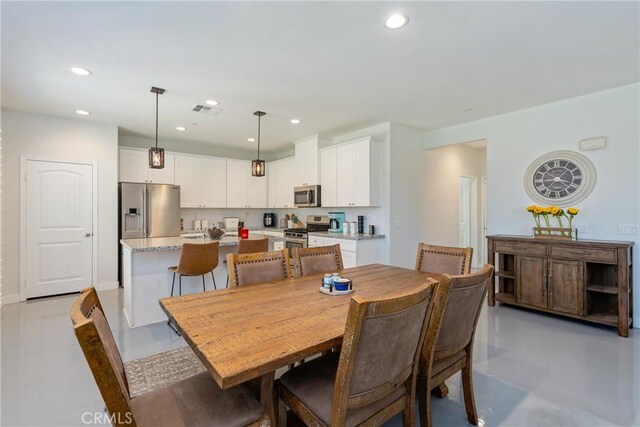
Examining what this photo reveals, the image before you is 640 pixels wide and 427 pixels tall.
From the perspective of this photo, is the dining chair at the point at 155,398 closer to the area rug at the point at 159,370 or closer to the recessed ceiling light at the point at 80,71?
the area rug at the point at 159,370

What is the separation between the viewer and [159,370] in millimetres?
2482

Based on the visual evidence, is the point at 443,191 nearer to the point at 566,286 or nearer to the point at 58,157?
the point at 566,286

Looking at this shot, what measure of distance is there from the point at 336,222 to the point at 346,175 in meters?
0.93

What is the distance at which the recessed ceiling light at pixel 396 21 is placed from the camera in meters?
2.16

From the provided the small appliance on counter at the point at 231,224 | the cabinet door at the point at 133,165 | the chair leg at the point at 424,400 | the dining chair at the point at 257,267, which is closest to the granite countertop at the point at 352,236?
the small appliance on counter at the point at 231,224

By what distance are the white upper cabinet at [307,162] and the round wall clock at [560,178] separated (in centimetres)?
319

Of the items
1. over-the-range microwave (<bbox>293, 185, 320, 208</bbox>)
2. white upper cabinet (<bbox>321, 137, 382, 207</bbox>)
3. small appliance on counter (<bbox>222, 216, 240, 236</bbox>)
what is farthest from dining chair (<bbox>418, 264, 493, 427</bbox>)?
small appliance on counter (<bbox>222, 216, 240, 236</bbox>)

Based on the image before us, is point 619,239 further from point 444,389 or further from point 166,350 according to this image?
point 166,350

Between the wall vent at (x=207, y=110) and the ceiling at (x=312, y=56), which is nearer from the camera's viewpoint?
the ceiling at (x=312, y=56)

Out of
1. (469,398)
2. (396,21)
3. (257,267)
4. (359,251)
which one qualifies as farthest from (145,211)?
(469,398)

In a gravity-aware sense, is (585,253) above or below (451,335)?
above

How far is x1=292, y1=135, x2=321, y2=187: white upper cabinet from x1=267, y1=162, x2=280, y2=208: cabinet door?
0.73 meters

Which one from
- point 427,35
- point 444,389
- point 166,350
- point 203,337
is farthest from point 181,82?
point 444,389

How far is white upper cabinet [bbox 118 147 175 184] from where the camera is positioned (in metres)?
5.21
